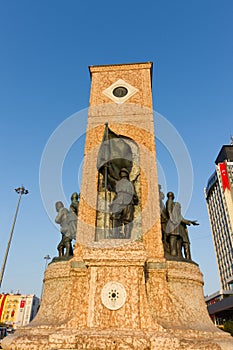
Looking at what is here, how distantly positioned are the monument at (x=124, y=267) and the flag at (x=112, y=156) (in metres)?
0.04

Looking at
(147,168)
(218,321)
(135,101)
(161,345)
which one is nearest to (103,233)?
(147,168)

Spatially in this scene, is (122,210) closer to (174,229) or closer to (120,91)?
A: (174,229)

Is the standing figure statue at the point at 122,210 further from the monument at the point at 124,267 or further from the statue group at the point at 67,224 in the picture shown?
the statue group at the point at 67,224

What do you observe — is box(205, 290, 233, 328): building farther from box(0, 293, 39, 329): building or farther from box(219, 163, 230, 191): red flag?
box(0, 293, 39, 329): building

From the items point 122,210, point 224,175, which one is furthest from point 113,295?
point 224,175

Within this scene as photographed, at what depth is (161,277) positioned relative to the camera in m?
8.05

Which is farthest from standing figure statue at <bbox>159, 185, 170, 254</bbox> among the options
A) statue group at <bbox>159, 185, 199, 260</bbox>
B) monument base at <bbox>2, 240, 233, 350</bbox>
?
monument base at <bbox>2, 240, 233, 350</bbox>

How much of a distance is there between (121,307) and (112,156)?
192 inches

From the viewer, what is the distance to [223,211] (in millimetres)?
70562

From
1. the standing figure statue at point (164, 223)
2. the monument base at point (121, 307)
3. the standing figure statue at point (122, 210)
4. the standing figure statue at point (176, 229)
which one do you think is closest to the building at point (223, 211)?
the standing figure statue at point (176, 229)

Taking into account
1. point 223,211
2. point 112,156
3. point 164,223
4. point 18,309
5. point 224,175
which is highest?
point 224,175

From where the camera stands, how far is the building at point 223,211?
67.2m

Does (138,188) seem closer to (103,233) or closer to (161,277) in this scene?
(103,233)

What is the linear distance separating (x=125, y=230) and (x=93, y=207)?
6.14 ft
